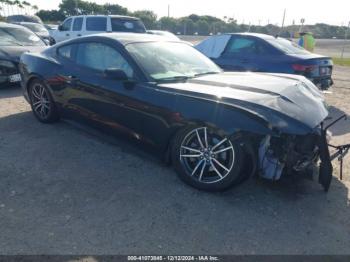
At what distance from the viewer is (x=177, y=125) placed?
11.5 ft

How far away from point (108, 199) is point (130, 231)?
0.58m

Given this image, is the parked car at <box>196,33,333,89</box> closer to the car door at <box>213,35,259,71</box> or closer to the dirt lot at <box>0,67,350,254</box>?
the car door at <box>213,35,259,71</box>

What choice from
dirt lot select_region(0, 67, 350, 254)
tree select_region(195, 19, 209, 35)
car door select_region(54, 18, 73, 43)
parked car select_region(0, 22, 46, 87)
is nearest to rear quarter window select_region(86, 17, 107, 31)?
car door select_region(54, 18, 73, 43)

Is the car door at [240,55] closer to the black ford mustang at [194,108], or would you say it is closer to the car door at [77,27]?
the black ford mustang at [194,108]

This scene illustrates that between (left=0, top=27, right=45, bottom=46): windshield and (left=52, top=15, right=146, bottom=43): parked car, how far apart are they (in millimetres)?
3832

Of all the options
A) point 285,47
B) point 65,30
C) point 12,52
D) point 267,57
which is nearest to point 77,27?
point 65,30

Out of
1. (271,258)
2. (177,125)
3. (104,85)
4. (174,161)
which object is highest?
(104,85)

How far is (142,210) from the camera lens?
3.15 m

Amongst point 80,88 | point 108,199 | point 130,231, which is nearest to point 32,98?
point 80,88

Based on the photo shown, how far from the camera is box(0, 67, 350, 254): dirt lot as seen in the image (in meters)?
2.70

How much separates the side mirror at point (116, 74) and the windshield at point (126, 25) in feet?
30.7

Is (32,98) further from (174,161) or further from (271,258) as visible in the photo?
(271,258)

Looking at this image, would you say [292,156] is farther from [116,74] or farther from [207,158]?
[116,74]

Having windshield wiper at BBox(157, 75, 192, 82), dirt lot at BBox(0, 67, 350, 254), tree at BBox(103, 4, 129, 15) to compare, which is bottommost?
dirt lot at BBox(0, 67, 350, 254)
